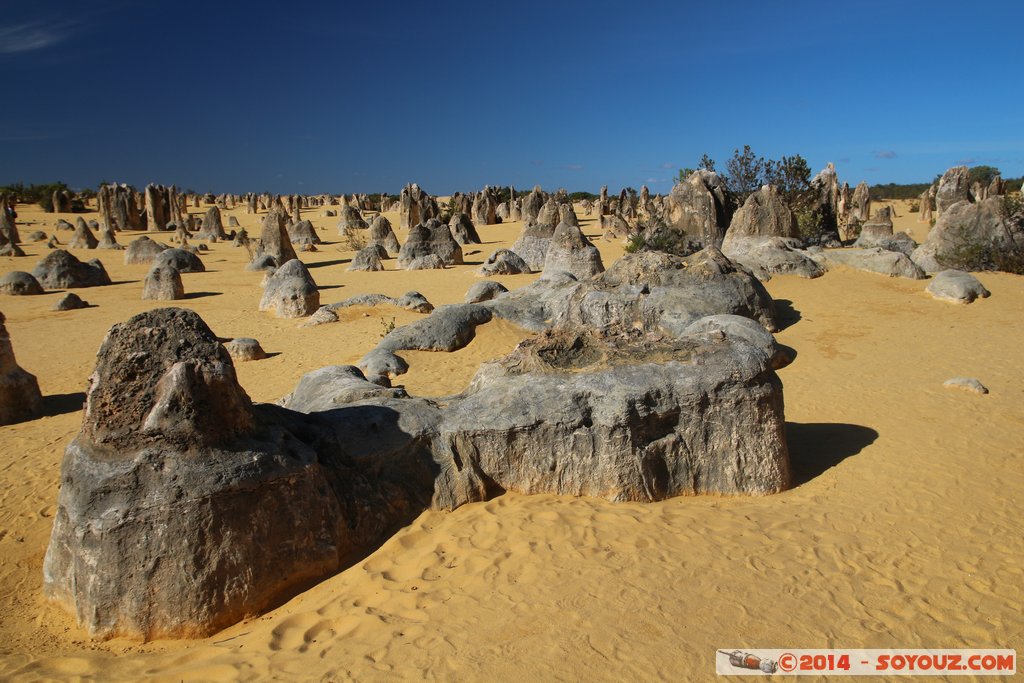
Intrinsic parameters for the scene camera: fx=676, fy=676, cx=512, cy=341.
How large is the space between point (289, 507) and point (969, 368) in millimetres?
9165

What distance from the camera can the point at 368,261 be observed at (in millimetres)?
20406

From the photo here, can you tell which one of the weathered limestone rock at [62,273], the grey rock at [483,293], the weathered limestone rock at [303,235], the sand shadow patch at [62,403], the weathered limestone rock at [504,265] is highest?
the weathered limestone rock at [303,235]

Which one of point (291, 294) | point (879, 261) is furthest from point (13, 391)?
point (879, 261)

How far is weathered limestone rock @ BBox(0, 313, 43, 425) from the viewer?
773 centimetres

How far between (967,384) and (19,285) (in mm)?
19507

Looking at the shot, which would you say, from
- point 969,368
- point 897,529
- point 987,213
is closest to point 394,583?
point 897,529

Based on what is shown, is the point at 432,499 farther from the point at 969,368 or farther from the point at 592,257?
the point at 592,257

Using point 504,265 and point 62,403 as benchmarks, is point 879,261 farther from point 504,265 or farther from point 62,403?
point 62,403

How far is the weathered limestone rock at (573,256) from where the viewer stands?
1606 centimetres

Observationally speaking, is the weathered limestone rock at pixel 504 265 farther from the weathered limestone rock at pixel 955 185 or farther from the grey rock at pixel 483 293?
the weathered limestone rock at pixel 955 185

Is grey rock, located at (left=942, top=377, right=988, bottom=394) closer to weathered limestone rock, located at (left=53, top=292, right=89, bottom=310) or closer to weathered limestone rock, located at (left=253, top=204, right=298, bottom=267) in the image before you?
weathered limestone rock, located at (left=53, top=292, right=89, bottom=310)

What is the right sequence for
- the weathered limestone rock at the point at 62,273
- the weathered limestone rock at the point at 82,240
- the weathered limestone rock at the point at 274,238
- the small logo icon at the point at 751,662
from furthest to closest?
the weathered limestone rock at the point at 82,240, the weathered limestone rock at the point at 274,238, the weathered limestone rock at the point at 62,273, the small logo icon at the point at 751,662

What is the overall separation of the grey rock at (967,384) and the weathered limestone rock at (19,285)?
19.2 metres

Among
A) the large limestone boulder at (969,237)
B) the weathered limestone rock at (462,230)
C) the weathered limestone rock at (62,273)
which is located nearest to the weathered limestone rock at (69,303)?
the weathered limestone rock at (62,273)
